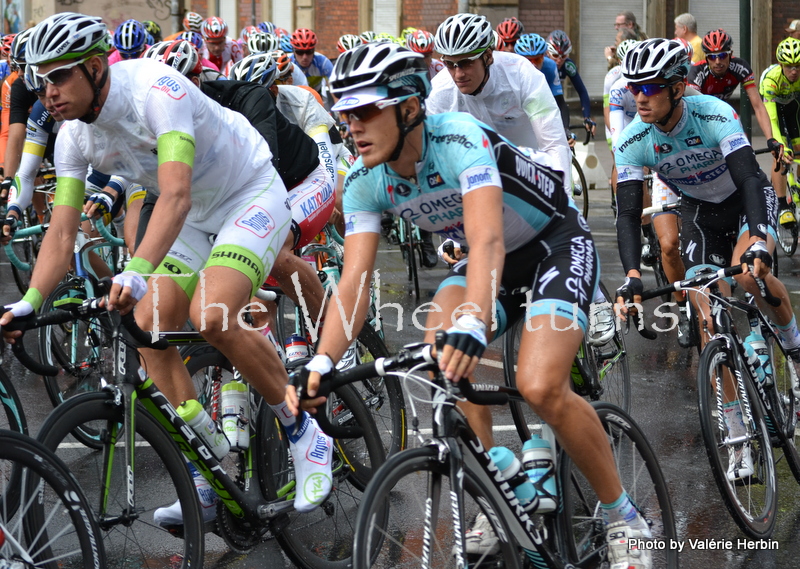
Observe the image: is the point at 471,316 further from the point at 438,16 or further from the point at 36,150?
the point at 438,16

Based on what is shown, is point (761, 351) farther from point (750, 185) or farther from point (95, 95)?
point (95, 95)

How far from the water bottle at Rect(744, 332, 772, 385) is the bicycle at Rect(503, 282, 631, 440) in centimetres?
72

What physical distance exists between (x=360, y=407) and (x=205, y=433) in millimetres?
769

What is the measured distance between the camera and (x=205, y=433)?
4.20m

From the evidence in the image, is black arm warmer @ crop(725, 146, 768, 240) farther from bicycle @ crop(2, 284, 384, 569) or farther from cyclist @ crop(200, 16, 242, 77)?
cyclist @ crop(200, 16, 242, 77)

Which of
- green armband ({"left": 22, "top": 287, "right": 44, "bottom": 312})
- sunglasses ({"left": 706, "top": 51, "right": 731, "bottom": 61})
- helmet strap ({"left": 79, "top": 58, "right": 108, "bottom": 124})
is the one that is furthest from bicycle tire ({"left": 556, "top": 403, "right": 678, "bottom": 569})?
sunglasses ({"left": 706, "top": 51, "right": 731, "bottom": 61})

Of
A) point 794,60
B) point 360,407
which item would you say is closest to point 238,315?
point 360,407

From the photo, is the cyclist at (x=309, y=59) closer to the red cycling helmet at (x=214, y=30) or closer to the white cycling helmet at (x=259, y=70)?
the red cycling helmet at (x=214, y=30)

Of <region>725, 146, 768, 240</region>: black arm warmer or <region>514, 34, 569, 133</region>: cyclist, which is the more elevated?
<region>514, 34, 569, 133</region>: cyclist

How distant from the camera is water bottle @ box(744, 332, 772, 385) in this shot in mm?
5205

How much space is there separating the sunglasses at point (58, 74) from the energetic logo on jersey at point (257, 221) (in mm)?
889

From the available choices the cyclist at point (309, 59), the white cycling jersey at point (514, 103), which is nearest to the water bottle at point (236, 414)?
the white cycling jersey at point (514, 103)

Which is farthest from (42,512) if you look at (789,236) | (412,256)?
(789,236)

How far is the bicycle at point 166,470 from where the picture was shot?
12.2 feet
